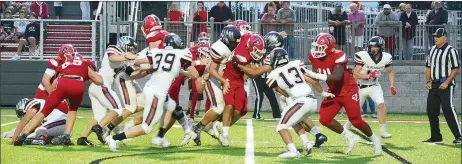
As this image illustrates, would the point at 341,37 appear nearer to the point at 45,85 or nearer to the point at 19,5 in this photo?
the point at 19,5

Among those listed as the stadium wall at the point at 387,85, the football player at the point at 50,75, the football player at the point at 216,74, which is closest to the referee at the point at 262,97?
the stadium wall at the point at 387,85

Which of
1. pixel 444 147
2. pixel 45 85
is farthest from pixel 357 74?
pixel 45 85

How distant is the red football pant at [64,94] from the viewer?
13.6 metres

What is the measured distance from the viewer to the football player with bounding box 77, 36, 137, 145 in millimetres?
13922

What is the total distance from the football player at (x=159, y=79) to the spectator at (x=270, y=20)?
9.92 meters

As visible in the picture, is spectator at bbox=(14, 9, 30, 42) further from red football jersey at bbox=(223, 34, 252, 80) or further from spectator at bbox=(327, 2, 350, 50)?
red football jersey at bbox=(223, 34, 252, 80)

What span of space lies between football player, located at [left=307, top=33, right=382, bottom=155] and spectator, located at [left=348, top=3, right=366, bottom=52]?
9.94 m

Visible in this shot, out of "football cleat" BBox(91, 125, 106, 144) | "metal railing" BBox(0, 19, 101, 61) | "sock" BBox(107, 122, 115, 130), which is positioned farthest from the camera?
"metal railing" BBox(0, 19, 101, 61)

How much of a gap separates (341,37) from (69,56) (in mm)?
10281

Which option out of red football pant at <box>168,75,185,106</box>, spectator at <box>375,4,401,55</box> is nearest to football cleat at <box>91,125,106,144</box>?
red football pant at <box>168,75,185,106</box>

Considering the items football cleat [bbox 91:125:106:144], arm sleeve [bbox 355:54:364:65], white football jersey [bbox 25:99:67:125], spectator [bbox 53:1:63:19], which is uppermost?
spectator [bbox 53:1:63:19]

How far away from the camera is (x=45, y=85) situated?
14258 mm

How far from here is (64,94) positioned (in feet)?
45.0

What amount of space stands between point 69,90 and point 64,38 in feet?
32.9
